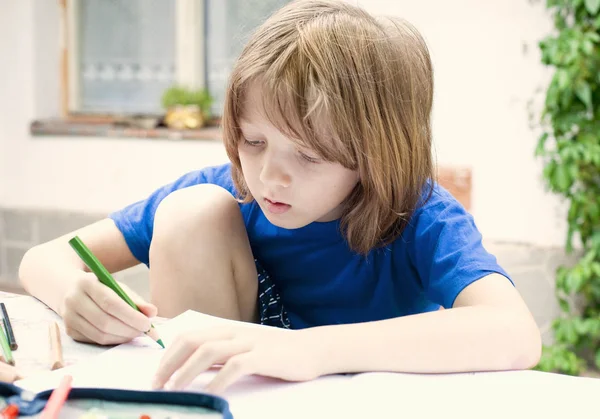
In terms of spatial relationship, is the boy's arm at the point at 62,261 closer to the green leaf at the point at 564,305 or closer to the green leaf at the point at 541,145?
the green leaf at the point at 541,145

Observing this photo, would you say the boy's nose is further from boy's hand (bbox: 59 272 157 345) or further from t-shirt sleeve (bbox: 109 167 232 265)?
t-shirt sleeve (bbox: 109 167 232 265)

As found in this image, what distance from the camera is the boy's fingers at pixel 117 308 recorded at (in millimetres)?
745

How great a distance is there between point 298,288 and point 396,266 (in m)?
0.16

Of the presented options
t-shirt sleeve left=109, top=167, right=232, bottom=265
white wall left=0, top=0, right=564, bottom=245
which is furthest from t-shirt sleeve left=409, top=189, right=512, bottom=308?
white wall left=0, top=0, right=564, bottom=245

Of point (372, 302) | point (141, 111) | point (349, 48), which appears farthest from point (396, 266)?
point (141, 111)

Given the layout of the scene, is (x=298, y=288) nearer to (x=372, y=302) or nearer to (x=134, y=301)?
(x=372, y=302)

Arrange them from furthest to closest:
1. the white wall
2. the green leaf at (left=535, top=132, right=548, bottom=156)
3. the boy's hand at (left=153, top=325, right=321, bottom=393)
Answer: the white wall → the green leaf at (left=535, top=132, right=548, bottom=156) → the boy's hand at (left=153, top=325, right=321, bottom=393)

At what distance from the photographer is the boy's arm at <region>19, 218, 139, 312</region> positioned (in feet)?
2.95

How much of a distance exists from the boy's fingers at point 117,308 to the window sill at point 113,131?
6.25 ft

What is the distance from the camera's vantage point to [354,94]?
0.82 metres

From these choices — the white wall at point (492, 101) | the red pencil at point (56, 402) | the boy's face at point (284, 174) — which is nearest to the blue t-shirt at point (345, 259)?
the boy's face at point (284, 174)

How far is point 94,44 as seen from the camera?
3080 mm

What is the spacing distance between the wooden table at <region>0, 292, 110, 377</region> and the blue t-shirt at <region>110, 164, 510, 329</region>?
22cm

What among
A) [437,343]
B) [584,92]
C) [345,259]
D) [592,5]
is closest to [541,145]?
[584,92]
